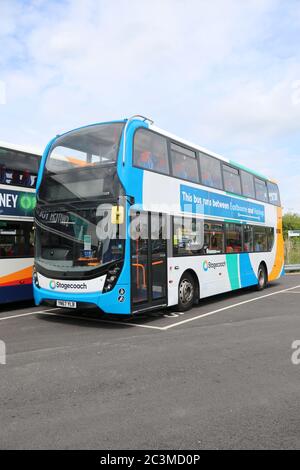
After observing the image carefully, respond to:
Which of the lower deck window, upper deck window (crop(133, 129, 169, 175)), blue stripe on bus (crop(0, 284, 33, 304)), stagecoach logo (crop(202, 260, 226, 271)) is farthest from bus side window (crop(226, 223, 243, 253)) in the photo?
blue stripe on bus (crop(0, 284, 33, 304))

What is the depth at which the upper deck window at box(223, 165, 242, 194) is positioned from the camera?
38.7 ft

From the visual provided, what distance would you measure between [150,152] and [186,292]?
3467 millimetres

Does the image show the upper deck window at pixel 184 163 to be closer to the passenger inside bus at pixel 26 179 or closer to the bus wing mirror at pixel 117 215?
the bus wing mirror at pixel 117 215

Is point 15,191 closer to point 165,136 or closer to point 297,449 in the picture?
point 165,136

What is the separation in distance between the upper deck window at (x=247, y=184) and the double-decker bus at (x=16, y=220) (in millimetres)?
6588

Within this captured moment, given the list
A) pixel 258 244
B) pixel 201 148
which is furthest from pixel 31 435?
pixel 258 244

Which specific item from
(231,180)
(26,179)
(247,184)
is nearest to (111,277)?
(26,179)

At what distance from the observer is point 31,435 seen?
345cm

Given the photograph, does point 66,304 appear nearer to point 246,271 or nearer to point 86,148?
point 86,148

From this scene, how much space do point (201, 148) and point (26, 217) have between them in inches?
192

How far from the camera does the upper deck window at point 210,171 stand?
10.6 m

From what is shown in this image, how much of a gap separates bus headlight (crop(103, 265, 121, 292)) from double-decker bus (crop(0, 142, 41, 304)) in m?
3.26

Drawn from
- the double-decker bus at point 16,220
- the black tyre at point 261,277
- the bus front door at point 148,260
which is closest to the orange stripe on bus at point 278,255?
the black tyre at point 261,277
